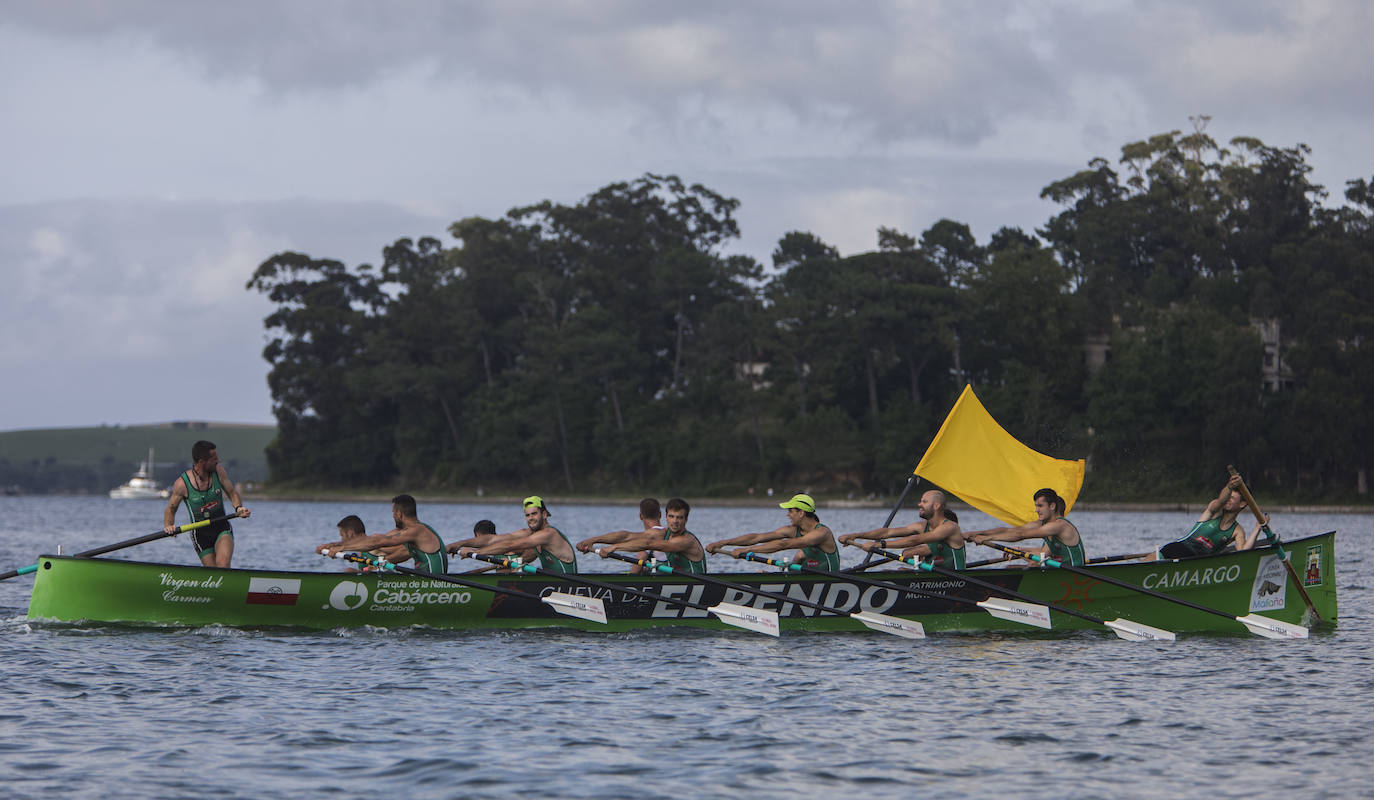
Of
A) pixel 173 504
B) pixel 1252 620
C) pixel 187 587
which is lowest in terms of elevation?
pixel 1252 620

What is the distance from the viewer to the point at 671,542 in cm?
1853

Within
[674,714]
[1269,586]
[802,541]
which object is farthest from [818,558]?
[1269,586]

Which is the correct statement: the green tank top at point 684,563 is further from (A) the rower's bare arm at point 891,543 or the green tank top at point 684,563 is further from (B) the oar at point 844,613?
(A) the rower's bare arm at point 891,543

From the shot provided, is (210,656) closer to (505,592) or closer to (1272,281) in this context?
(505,592)

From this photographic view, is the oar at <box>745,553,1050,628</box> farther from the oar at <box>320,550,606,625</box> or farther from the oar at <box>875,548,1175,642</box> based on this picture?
the oar at <box>320,550,606,625</box>

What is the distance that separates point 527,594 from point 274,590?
3.06 meters

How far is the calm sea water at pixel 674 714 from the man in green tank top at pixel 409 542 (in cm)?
92

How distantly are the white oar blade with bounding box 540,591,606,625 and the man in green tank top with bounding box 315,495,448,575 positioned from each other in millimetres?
1532

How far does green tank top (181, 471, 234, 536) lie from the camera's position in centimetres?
1741

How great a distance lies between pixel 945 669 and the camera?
54.7ft

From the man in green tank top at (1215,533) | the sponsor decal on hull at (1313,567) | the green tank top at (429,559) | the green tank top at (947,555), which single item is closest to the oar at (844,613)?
the green tank top at (947,555)

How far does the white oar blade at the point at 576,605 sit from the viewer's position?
59.1ft

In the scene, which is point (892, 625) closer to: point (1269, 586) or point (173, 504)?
point (1269, 586)

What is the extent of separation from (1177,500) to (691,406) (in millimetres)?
33662
